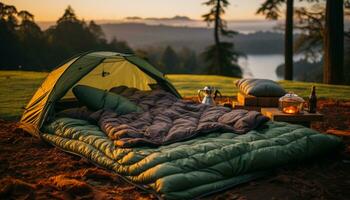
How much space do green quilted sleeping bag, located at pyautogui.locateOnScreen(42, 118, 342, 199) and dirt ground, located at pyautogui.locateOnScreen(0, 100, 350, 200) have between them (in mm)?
106

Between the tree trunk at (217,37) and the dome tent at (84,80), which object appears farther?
the tree trunk at (217,37)

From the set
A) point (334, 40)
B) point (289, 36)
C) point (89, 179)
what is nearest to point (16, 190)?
point (89, 179)

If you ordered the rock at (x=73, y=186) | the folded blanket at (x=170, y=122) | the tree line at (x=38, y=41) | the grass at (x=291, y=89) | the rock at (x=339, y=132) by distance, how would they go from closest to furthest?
the rock at (x=73, y=186) → the folded blanket at (x=170, y=122) → the rock at (x=339, y=132) → the grass at (x=291, y=89) → the tree line at (x=38, y=41)

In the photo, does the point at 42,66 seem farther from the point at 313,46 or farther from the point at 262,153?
Answer: the point at 262,153

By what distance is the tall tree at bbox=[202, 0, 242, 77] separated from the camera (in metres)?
21.2

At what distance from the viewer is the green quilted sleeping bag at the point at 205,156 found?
358cm

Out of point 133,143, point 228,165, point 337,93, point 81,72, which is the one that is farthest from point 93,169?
point 337,93

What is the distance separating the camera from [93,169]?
427cm

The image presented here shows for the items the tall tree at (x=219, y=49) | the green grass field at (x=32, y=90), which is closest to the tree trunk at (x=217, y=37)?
the tall tree at (x=219, y=49)

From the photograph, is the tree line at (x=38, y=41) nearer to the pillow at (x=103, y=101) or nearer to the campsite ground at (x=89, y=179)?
the pillow at (x=103, y=101)

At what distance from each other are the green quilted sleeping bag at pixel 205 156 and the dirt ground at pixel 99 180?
0.11 meters

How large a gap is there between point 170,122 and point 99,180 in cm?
135

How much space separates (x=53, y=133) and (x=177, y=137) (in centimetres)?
202

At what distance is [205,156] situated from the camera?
385cm
